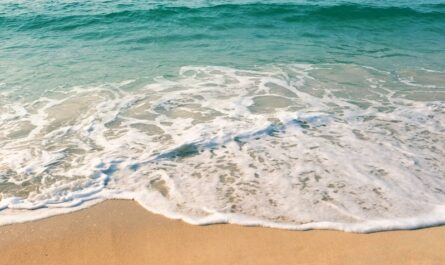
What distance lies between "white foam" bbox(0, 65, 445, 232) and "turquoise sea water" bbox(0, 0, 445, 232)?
0.06 feet

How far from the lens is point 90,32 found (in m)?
11.4

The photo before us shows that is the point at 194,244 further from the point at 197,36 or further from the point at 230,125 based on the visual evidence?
the point at 197,36

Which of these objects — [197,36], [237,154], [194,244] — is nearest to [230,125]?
[237,154]

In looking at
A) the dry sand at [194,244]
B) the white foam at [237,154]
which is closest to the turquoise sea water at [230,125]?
the white foam at [237,154]

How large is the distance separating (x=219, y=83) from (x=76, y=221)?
4182 mm

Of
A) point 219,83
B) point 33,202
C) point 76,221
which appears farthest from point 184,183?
point 219,83

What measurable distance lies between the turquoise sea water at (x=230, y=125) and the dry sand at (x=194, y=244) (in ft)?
0.50

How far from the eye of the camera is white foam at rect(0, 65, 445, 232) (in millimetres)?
3527

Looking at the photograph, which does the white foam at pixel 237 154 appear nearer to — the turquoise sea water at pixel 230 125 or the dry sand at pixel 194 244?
the turquoise sea water at pixel 230 125

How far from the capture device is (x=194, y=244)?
3.08 metres

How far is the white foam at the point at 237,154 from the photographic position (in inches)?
139

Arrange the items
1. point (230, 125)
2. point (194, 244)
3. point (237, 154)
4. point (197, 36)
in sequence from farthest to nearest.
Answer: point (197, 36) < point (230, 125) < point (237, 154) < point (194, 244)

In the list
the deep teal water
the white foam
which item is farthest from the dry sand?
the deep teal water

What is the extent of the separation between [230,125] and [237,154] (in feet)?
2.80
